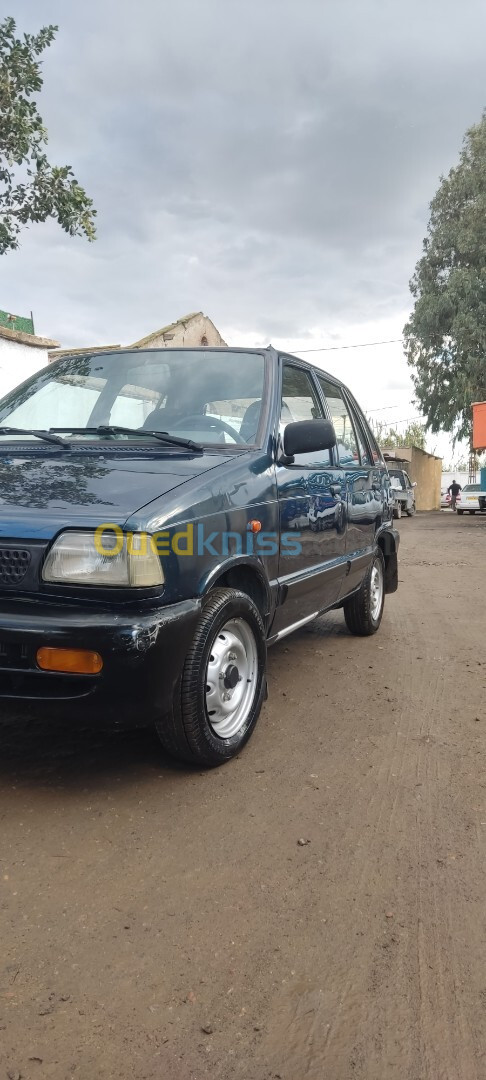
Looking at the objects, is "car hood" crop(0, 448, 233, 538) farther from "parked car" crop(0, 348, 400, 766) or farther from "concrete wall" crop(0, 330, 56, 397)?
"concrete wall" crop(0, 330, 56, 397)

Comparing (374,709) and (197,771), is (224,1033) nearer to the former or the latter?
(197,771)

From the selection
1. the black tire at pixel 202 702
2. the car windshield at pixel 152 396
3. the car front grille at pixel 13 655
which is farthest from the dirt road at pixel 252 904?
the car windshield at pixel 152 396

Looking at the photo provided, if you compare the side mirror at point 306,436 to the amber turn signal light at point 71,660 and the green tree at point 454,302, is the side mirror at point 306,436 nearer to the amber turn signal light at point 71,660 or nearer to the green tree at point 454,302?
the amber turn signal light at point 71,660

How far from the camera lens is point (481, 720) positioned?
361cm

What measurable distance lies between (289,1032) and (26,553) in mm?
1557

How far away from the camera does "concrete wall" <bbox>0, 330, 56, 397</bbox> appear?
464 inches

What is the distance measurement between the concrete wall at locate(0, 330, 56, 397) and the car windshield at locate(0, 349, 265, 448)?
26.6 feet

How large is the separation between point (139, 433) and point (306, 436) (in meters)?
0.77

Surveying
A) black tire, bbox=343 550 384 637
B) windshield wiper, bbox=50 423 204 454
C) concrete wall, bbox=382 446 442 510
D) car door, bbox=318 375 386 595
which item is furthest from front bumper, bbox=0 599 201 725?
concrete wall, bbox=382 446 442 510

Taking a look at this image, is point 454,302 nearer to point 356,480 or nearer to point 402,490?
point 402,490

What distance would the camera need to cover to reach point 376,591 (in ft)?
18.6

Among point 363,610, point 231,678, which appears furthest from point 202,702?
point 363,610

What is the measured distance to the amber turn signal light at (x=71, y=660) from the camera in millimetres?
2373

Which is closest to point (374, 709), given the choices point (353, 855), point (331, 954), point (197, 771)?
point (197, 771)
